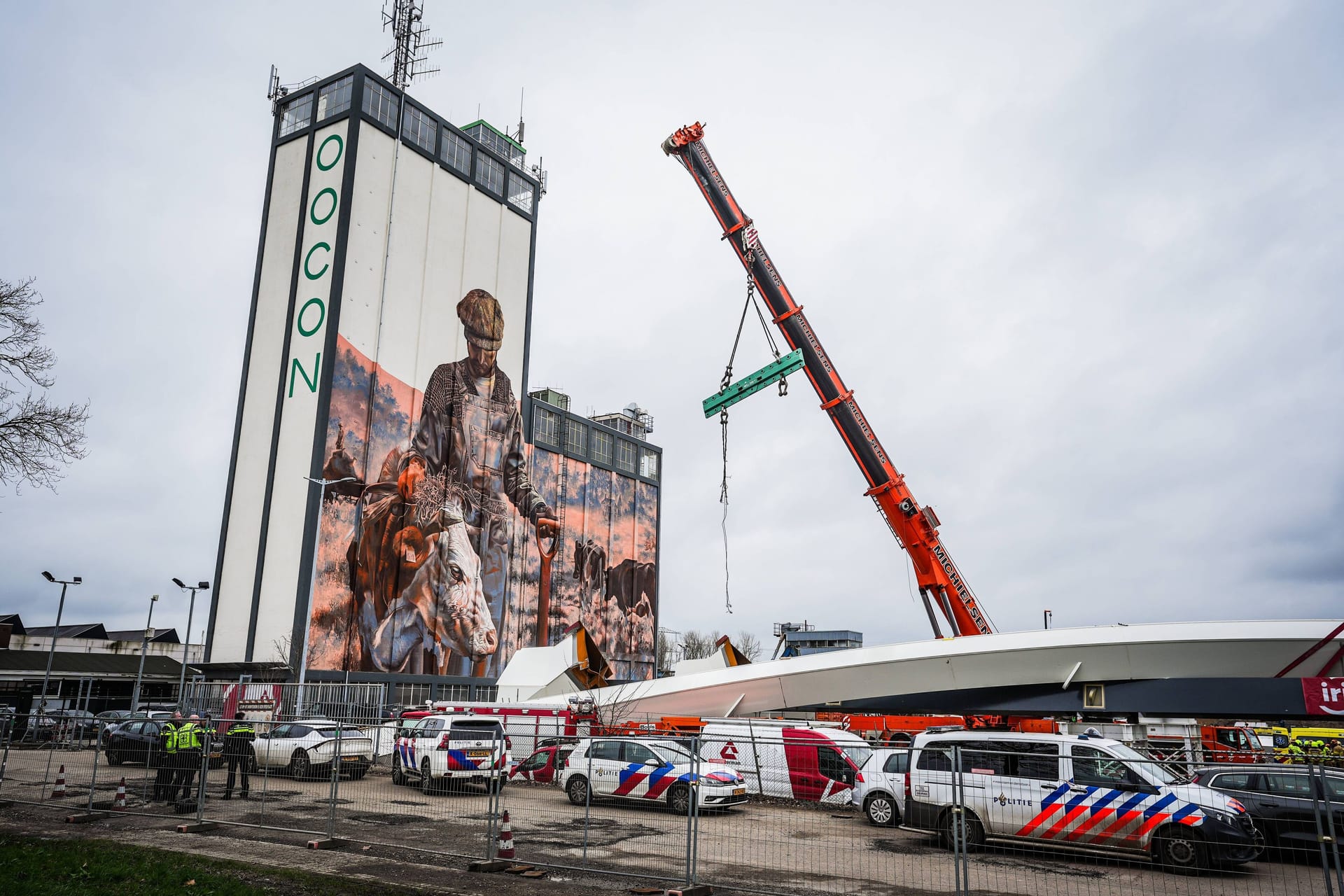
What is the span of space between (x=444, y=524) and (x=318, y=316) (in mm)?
14751

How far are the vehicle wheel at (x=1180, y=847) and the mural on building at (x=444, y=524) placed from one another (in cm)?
4615

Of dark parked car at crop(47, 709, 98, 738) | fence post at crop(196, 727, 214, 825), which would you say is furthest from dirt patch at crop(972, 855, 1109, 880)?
dark parked car at crop(47, 709, 98, 738)

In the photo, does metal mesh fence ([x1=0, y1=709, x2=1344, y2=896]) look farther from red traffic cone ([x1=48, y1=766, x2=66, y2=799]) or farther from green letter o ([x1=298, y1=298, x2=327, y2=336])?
green letter o ([x1=298, y1=298, x2=327, y2=336])

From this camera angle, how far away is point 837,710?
33.1m

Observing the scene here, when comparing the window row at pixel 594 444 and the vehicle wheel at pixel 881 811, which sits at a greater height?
the window row at pixel 594 444

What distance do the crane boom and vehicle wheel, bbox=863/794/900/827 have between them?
13.5 m

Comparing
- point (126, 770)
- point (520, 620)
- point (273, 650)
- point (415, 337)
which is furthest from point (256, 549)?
point (126, 770)

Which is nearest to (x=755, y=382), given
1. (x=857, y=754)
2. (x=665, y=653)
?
(x=857, y=754)

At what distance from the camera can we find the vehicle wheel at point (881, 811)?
16656 millimetres

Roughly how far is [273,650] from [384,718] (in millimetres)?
21498

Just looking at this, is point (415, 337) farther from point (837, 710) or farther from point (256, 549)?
point (837, 710)

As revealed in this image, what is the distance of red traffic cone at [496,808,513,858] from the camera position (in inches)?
484

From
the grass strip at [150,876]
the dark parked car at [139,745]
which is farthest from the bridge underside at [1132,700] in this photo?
the grass strip at [150,876]

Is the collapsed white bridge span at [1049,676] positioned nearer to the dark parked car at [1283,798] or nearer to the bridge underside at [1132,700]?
the bridge underside at [1132,700]
